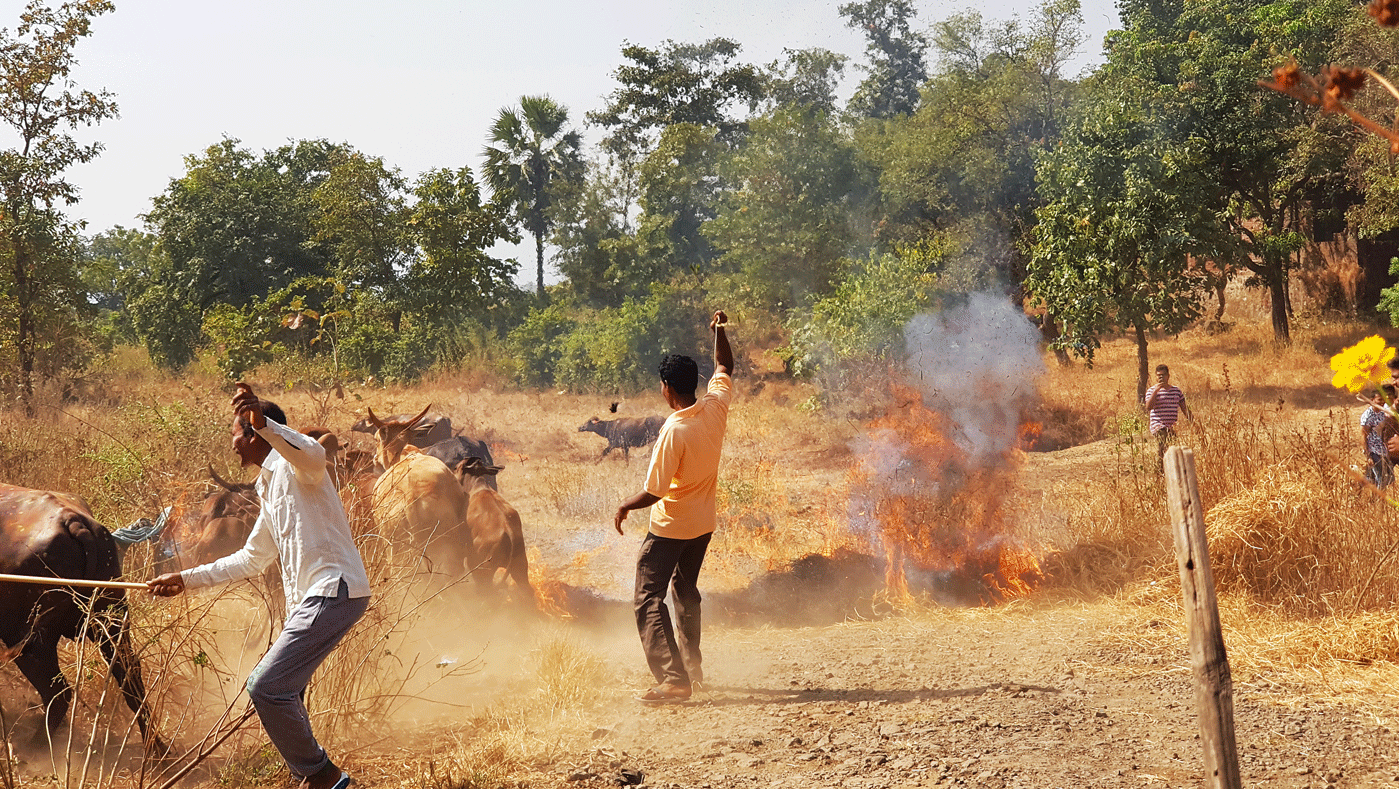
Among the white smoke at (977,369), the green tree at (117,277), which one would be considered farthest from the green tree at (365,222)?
the white smoke at (977,369)

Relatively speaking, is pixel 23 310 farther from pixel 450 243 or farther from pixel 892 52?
pixel 892 52

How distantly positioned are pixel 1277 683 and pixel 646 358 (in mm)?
21983

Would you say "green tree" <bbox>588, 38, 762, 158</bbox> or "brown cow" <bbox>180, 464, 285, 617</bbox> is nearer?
"brown cow" <bbox>180, 464, 285, 617</bbox>

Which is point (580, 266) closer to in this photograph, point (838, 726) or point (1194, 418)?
point (1194, 418)

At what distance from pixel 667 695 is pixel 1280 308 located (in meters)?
21.2

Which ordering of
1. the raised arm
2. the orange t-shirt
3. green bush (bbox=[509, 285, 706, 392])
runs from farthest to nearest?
green bush (bbox=[509, 285, 706, 392]), the raised arm, the orange t-shirt

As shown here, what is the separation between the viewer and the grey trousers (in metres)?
3.82

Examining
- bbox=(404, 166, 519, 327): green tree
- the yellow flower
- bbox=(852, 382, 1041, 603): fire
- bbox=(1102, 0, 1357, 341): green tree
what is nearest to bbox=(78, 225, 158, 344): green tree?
bbox=(404, 166, 519, 327): green tree

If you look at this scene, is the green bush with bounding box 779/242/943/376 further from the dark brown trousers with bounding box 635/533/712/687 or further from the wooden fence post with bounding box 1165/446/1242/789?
the wooden fence post with bounding box 1165/446/1242/789

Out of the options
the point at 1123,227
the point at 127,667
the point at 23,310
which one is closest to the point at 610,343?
the point at 23,310

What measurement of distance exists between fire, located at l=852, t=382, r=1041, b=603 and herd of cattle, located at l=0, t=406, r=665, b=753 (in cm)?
317

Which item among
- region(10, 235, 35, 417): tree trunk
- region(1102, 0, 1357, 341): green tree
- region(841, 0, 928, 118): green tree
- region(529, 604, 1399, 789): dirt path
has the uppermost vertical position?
region(841, 0, 928, 118): green tree

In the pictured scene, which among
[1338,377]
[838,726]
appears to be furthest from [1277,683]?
[1338,377]

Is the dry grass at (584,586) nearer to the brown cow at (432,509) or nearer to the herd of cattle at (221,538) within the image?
the herd of cattle at (221,538)
